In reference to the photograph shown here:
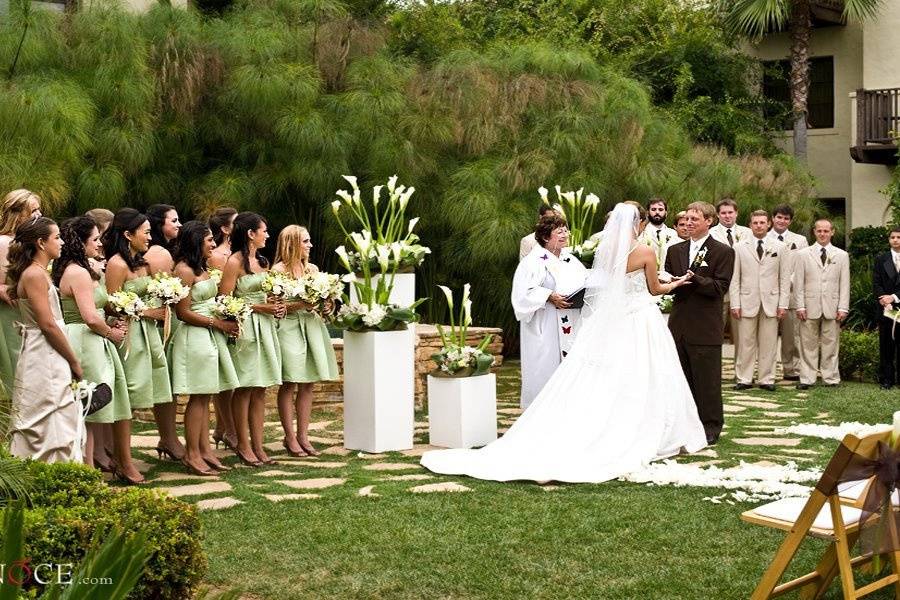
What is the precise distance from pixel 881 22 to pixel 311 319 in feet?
60.4

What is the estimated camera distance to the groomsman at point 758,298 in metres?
14.2

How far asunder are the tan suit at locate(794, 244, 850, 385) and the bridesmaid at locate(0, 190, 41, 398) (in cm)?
910

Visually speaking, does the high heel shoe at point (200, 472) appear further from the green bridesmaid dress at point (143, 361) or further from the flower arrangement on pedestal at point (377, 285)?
the flower arrangement on pedestal at point (377, 285)

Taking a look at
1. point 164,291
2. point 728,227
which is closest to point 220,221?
point 164,291

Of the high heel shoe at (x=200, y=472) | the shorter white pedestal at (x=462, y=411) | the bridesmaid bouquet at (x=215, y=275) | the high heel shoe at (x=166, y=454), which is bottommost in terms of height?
the high heel shoe at (x=200, y=472)

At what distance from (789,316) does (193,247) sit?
27.0 ft

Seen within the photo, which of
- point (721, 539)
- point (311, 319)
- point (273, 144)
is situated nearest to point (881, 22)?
point (273, 144)

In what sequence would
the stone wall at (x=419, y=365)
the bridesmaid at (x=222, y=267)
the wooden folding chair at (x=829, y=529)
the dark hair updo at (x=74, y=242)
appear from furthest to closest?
the stone wall at (x=419, y=365)
the bridesmaid at (x=222, y=267)
the dark hair updo at (x=74, y=242)
the wooden folding chair at (x=829, y=529)

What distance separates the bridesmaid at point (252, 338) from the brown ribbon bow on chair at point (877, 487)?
4859mm

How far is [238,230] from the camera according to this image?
30.2 feet

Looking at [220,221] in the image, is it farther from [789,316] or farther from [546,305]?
[789,316]

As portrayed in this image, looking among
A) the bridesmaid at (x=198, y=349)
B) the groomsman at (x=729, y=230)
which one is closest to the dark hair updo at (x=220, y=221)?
the bridesmaid at (x=198, y=349)

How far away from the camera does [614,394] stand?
30.5ft

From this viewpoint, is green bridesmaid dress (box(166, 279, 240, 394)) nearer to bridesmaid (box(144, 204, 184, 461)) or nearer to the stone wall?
bridesmaid (box(144, 204, 184, 461))
